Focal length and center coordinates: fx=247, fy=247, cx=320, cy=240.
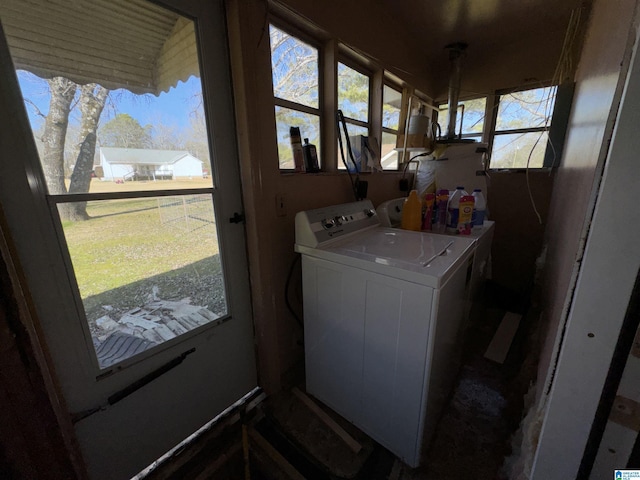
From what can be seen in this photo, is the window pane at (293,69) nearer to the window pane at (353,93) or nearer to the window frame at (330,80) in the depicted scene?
the window frame at (330,80)

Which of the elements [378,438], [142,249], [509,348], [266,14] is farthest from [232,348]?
[509,348]

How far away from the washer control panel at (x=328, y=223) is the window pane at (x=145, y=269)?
0.45m

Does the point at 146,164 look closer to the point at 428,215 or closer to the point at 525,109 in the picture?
the point at 428,215

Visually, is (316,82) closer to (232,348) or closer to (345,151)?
(345,151)

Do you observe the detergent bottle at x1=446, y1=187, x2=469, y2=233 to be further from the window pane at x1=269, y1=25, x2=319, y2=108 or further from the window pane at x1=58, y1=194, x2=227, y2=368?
the window pane at x1=58, y1=194, x2=227, y2=368

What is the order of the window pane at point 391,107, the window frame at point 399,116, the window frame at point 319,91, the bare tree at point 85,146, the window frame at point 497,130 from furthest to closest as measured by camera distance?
the window frame at point 497,130, the window pane at point 391,107, the window frame at point 399,116, the window frame at point 319,91, the bare tree at point 85,146

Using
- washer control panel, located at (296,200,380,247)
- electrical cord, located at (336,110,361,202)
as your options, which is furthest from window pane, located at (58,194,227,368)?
electrical cord, located at (336,110,361,202)

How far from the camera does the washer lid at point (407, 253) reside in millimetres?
955

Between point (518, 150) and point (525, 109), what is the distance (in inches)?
16.8

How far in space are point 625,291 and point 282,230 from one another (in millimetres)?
1268

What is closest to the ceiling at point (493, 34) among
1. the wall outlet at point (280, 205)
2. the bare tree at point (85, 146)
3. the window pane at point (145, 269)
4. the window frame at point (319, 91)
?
the window frame at point (319, 91)

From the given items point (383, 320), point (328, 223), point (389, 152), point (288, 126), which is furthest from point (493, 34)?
point (383, 320)

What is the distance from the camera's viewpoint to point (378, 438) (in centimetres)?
127

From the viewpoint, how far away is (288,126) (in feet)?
5.14
